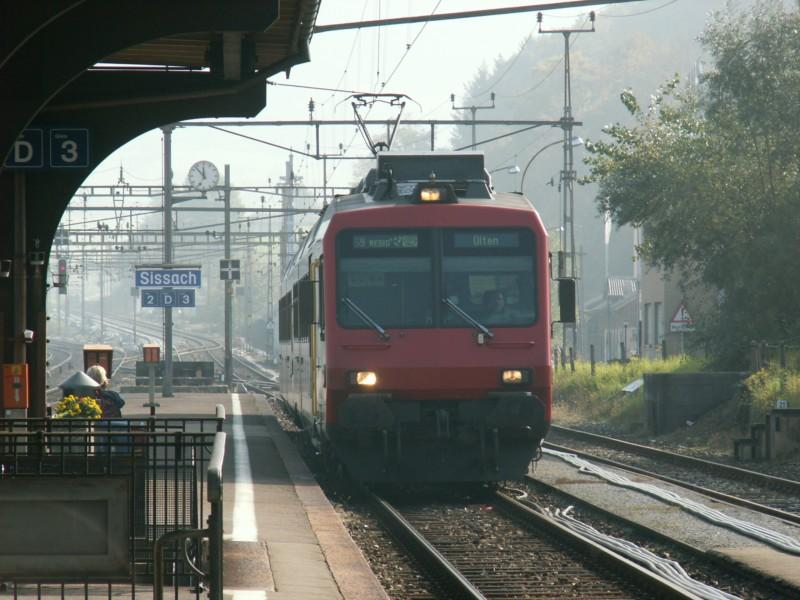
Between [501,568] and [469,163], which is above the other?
[469,163]

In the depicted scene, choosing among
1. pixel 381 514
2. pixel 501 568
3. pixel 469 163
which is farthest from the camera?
pixel 469 163

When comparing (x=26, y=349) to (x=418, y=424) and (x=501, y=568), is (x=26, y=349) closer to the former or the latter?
(x=418, y=424)

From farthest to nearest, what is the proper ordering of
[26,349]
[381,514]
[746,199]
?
[746,199] < [381,514] < [26,349]

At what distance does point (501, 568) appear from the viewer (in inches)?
452

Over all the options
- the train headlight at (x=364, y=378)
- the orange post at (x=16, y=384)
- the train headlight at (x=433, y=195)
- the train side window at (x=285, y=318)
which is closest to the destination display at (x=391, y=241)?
the train headlight at (x=433, y=195)

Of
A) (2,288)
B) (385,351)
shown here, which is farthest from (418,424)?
(2,288)

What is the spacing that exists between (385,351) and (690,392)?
43.5 feet

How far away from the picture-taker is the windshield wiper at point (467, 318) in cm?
1581

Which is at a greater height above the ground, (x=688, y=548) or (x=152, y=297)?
(x=152, y=297)

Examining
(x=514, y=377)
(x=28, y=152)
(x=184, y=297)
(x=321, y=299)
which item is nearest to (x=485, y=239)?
(x=514, y=377)

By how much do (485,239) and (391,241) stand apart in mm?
984

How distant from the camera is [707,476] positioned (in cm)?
1912

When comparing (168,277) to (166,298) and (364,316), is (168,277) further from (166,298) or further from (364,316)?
(364,316)

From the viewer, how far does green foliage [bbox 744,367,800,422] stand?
79.5ft
